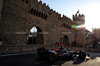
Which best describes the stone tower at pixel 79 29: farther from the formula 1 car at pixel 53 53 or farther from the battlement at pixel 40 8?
the formula 1 car at pixel 53 53

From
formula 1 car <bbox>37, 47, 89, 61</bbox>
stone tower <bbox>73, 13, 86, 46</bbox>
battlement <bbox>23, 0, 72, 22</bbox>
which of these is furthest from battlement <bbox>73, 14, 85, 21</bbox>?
formula 1 car <bbox>37, 47, 89, 61</bbox>

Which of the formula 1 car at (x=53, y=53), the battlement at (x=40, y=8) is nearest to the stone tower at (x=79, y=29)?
the battlement at (x=40, y=8)

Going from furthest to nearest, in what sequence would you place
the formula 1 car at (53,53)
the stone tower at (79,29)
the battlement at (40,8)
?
the stone tower at (79,29)
the battlement at (40,8)
the formula 1 car at (53,53)

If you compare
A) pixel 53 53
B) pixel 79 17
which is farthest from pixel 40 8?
pixel 79 17

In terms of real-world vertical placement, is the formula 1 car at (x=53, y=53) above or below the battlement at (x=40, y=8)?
below

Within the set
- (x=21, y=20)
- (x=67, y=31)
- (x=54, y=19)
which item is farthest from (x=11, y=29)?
(x=67, y=31)

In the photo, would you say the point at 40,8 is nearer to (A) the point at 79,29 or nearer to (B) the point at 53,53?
(B) the point at 53,53

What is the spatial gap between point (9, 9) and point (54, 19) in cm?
Result: 1222

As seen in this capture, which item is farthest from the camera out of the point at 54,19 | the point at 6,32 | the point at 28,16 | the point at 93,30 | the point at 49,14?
the point at 93,30

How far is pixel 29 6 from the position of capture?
15.6 metres

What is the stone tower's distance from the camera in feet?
103

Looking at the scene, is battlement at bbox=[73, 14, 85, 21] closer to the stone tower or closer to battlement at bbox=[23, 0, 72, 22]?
the stone tower

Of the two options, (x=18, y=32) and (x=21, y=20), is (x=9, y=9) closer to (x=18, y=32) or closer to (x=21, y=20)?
(x=21, y=20)

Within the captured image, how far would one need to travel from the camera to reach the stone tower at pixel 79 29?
31422 millimetres
